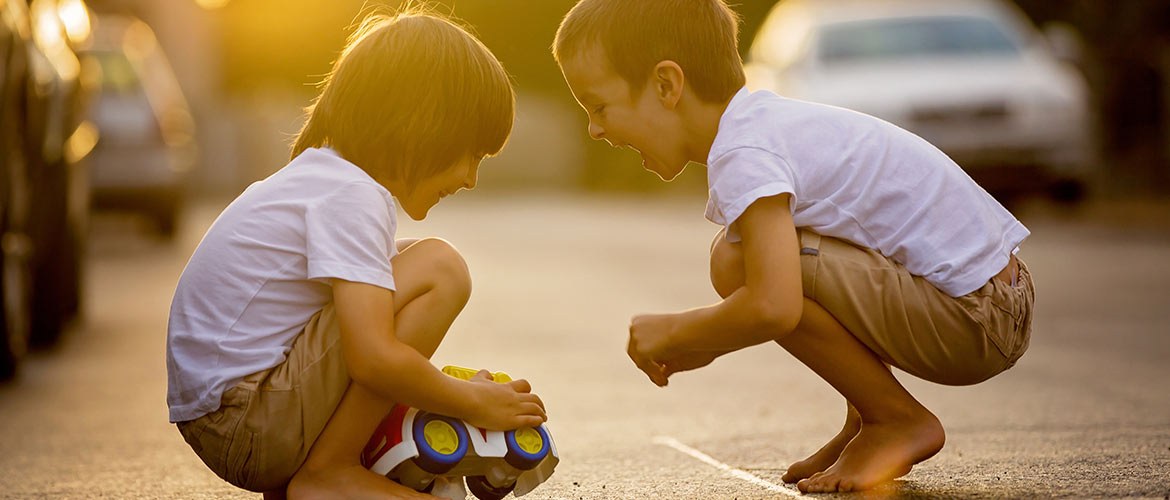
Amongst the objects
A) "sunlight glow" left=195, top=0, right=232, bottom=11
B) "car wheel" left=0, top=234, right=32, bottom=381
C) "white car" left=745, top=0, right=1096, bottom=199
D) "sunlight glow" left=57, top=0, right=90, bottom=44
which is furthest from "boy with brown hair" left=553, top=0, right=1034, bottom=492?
"sunlight glow" left=195, top=0, right=232, bottom=11

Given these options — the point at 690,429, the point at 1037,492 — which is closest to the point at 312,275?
the point at 1037,492

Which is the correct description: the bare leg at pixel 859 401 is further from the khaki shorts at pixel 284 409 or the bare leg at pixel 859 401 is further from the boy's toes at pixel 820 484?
the khaki shorts at pixel 284 409

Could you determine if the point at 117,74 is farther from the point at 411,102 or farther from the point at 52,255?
the point at 411,102

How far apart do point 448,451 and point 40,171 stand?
4.60 metres

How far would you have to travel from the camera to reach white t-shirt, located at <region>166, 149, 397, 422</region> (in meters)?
3.17

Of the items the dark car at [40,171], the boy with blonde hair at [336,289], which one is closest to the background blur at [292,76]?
the dark car at [40,171]

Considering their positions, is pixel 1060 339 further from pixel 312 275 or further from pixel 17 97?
pixel 312 275

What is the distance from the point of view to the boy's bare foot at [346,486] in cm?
317

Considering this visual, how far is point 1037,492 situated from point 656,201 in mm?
19225

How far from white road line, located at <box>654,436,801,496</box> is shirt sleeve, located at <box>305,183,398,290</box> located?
0.98m

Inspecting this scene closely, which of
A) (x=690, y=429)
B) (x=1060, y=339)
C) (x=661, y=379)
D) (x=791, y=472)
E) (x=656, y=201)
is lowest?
(x=656, y=201)

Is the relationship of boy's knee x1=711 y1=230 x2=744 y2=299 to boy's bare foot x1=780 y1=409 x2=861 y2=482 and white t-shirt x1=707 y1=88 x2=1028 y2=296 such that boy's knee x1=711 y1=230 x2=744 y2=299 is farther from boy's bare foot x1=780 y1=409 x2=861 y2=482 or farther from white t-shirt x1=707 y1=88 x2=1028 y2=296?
boy's bare foot x1=780 y1=409 x2=861 y2=482

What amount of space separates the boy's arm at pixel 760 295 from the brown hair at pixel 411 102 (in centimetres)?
53

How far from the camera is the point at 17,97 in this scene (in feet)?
21.3
